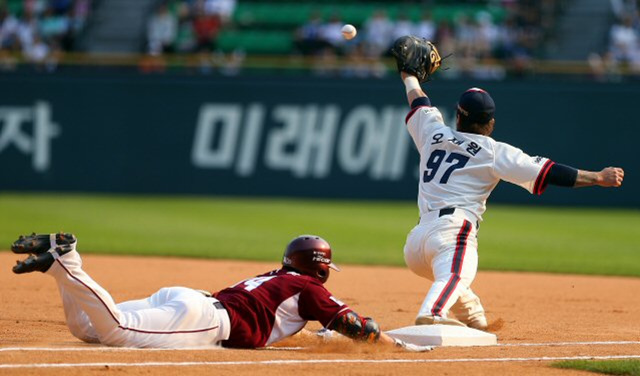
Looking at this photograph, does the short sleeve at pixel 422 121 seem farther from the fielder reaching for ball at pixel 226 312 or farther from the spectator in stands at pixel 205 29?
the spectator in stands at pixel 205 29

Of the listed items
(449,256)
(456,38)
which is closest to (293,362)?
(449,256)

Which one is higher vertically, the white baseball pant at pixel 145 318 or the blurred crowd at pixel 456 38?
the blurred crowd at pixel 456 38

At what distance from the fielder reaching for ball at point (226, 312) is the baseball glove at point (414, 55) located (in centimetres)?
212

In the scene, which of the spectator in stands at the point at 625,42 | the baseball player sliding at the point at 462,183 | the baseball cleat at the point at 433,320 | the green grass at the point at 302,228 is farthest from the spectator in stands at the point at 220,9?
the baseball cleat at the point at 433,320

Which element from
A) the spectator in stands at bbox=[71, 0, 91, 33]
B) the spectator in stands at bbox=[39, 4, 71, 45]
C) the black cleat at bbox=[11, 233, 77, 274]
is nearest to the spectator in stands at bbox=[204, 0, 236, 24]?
the spectator in stands at bbox=[71, 0, 91, 33]

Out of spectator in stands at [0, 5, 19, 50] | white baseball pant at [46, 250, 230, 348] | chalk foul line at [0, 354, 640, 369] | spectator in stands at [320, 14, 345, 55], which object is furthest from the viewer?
spectator in stands at [0, 5, 19, 50]

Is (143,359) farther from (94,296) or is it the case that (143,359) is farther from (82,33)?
(82,33)

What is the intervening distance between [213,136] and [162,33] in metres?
3.72

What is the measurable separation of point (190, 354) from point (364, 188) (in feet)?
47.1

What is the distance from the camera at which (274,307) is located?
652 cm

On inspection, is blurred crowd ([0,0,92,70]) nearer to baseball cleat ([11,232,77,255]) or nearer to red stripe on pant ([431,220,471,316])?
red stripe on pant ([431,220,471,316])

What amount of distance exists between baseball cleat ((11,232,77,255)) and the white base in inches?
87.7

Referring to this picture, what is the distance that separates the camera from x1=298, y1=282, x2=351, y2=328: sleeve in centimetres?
646

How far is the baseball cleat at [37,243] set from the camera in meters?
5.93
